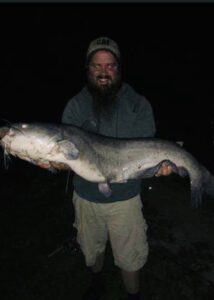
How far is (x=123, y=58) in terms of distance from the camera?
1674 inches

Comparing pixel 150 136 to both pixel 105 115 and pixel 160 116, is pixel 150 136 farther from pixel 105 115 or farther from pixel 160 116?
pixel 160 116

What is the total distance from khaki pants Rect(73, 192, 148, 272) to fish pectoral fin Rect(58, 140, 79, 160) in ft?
2.16

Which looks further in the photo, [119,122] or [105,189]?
[119,122]

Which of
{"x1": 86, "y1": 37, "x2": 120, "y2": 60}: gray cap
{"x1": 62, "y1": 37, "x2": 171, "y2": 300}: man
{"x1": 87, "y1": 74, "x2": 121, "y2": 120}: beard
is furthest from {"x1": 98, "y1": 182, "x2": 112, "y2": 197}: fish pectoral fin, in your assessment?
{"x1": 86, "y1": 37, "x2": 120, "y2": 60}: gray cap

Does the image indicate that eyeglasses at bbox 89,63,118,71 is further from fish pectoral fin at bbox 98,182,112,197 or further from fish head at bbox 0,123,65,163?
fish pectoral fin at bbox 98,182,112,197

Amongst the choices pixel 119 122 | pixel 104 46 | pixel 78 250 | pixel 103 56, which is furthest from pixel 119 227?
pixel 104 46

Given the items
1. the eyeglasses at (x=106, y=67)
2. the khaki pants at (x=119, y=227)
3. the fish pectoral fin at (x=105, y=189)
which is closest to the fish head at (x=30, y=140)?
Answer: the fish pectoral fin at (x=105, y=189)

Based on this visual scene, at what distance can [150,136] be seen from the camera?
385cm

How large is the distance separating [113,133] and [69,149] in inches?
24.7

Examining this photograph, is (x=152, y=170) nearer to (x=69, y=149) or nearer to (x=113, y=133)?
(x=113, y=133)

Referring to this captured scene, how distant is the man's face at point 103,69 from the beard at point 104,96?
0.04 ft

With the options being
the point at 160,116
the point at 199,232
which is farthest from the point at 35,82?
the point at 199,232

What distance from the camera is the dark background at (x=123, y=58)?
23.0 m

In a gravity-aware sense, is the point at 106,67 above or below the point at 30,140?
above
